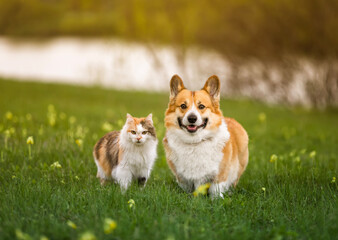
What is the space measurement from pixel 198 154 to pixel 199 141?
0.15 metres

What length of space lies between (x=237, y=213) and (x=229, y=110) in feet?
26.5

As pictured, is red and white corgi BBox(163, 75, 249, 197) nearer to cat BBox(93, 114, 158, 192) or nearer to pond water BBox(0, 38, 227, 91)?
cat BBox(93, 114, 158, 192)

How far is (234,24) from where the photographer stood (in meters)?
14.4

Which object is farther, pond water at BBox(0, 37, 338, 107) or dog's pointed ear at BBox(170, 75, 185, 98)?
pond water at BBox(0, 37, 338, 107)

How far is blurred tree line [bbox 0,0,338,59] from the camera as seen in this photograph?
1279cm

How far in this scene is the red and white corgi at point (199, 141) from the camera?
13.4 ft

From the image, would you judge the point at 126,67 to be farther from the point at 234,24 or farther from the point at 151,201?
the point at 151,201

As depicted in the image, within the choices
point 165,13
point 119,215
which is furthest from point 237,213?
point 165,13

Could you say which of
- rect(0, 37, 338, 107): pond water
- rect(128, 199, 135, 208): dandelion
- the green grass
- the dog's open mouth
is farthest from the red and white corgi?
rect(0, 37, 338, 107): pond water

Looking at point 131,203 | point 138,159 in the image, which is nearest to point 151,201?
point 131,203

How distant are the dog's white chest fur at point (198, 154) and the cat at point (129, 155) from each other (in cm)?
37

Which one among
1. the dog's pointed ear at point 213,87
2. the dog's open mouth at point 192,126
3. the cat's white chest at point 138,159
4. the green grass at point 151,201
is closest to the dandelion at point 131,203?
the green grass at point 151,201

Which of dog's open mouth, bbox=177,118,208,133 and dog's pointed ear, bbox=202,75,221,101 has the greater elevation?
dog's pointed ear, bbox=202,75,221,101

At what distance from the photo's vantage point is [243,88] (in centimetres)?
1482
